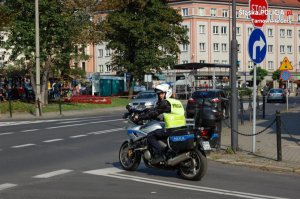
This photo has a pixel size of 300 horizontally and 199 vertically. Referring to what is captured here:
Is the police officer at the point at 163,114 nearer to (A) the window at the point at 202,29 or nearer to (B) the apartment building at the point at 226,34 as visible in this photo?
(B) the apartment building at the point at 226,34

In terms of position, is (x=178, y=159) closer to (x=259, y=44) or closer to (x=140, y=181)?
(x=140, y=181)

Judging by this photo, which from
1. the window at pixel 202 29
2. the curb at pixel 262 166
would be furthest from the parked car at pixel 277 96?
the curb at pixel 262 166

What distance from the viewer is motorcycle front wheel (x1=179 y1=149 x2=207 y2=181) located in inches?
384

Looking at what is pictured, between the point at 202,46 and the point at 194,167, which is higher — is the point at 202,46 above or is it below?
above

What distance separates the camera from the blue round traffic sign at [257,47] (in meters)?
13.5

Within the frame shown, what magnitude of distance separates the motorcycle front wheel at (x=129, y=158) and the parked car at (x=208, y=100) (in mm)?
12687

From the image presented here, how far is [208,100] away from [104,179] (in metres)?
15.4

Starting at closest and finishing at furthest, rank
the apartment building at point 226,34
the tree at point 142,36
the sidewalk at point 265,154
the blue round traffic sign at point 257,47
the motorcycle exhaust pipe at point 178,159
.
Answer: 1. the motorcycle exhaust pipe at point 178,159
2. the sidewalk at point 265,154
3. the blue round traffic sign at point 257,47
4. the tree at point 142,36
5. the apartment building at point 226,34

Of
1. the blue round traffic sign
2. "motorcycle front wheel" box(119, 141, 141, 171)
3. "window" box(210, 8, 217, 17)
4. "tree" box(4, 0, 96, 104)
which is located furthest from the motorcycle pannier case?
"window" box(210, 8, 217, 17)

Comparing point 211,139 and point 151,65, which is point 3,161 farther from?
point 151,65

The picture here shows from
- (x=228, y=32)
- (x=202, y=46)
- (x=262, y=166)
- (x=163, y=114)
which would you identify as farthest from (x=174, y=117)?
(x=228, y=32)

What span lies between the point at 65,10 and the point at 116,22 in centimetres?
2027

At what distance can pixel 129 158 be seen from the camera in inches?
443

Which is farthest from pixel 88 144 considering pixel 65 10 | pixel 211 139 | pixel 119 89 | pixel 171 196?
pixel 119 89
